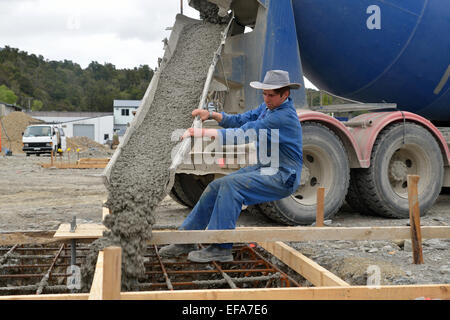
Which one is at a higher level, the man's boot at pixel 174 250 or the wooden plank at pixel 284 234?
the wooden plank at pixel 284 234

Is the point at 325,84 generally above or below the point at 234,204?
above

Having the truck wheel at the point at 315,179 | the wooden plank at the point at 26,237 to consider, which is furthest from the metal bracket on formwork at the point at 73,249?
the truck wheel at the point at 315,179

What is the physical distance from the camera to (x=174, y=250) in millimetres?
4074

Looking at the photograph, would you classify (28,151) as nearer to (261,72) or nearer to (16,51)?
(261,72)

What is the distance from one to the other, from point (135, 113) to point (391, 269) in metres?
3.16

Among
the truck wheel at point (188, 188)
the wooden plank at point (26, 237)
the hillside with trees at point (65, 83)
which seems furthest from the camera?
the hillside with trees at point (65, 83)

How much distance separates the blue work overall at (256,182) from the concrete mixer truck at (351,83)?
1415 mm

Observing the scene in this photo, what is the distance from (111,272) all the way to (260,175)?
1.76 metres

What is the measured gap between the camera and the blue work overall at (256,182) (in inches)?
145

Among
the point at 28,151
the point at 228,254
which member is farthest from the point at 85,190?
the point at 28,151

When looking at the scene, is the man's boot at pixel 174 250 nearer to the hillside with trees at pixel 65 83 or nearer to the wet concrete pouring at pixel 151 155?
the wet concrete pouring at pixel 151 155

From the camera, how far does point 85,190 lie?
10.1 meters

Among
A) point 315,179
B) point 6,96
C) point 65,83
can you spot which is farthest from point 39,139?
point 65,83

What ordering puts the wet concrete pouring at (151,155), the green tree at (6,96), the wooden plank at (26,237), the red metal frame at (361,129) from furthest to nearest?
the green tree at (6,96) < the red metal frame at (361,129) < the wooden plank at (26,237) < the wet concrete pouring at (151,155)
